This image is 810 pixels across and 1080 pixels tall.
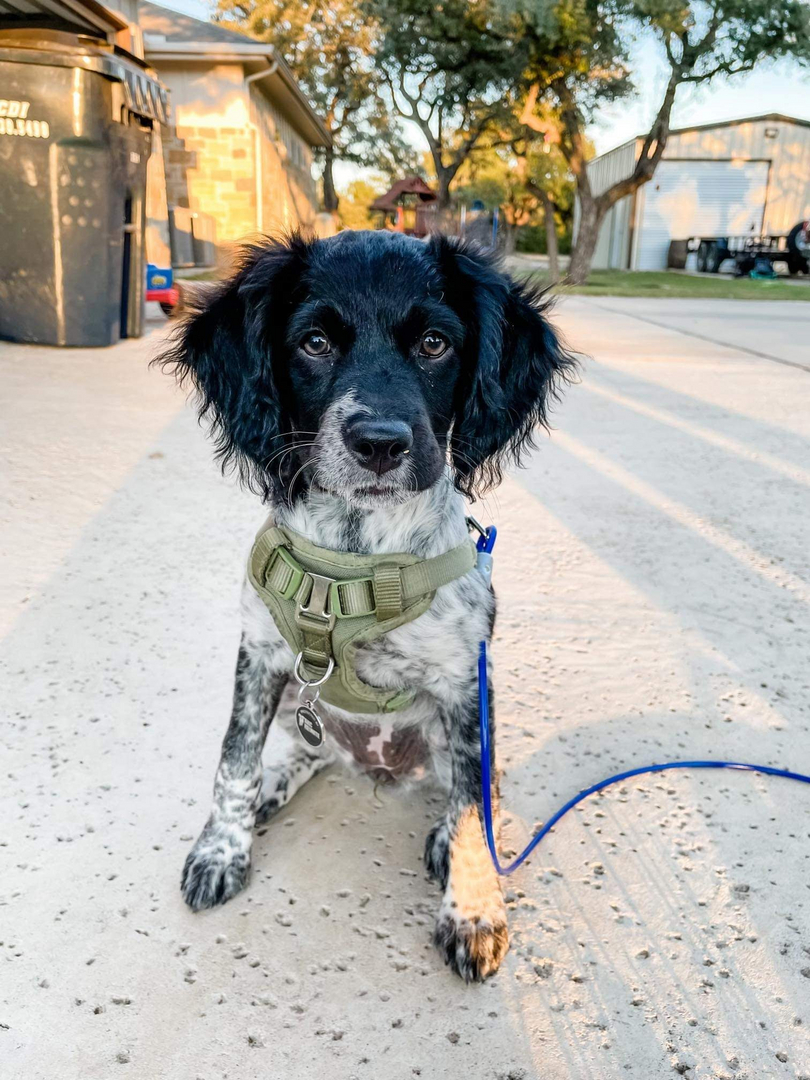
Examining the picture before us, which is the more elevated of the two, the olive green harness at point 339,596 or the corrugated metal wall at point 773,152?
the corrugated metal wall at point 773,152

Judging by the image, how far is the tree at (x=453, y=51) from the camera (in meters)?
19.7

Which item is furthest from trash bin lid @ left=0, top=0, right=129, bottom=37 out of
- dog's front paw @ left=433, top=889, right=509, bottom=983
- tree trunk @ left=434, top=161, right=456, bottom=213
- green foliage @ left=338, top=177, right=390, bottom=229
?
green foliage @ left=338, top=177, right=390, bottom=229

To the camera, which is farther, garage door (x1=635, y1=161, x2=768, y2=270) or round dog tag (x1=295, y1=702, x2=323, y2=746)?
garage door (x1=635, y1=161, x2=768, y2=270)

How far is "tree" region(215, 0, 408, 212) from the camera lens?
30.7m

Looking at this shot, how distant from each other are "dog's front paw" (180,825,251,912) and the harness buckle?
1.57ft

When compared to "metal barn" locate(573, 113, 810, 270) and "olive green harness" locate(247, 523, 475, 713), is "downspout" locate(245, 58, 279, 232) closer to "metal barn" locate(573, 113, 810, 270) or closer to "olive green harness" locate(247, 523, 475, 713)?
"olive green harness" locate(247, 523, 475, 713)

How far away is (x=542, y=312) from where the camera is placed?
6.57 feet

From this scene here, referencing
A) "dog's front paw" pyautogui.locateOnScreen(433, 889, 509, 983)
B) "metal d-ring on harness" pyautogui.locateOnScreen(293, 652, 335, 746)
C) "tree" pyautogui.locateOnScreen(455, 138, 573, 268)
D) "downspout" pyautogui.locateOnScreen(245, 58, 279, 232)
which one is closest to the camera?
"dog's front paw" pyautogui.locateOnScreen(433, 889, 509, 983)

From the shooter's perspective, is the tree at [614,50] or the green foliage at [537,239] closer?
the tree at [614,50]

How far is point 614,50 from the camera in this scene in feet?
62.4

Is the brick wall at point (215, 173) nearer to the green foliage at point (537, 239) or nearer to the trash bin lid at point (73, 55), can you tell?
the trash bin lid at point (73, 55)

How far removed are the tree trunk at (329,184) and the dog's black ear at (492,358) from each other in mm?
34899

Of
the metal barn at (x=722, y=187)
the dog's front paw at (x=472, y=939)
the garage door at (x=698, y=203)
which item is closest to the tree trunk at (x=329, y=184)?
the metal barn at (x=722, y=187)

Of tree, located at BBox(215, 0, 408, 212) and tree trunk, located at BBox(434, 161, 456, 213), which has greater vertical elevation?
tree, located at BBox(215, 0, 408, 212)
